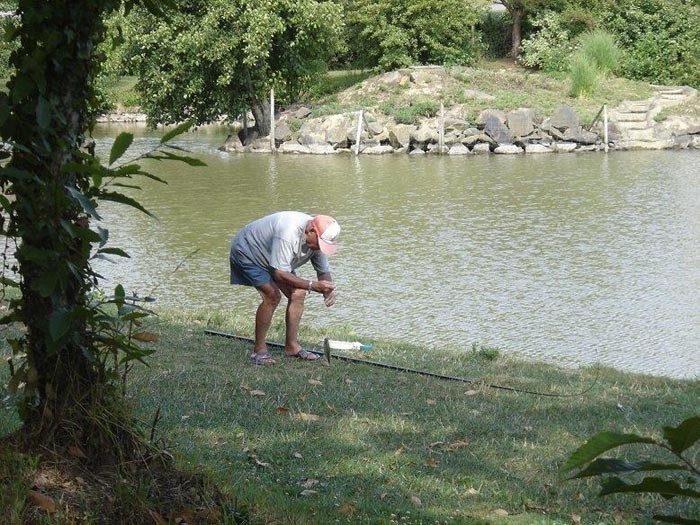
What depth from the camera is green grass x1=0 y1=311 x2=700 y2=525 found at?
5180 mm

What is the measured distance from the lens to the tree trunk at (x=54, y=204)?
3.68m

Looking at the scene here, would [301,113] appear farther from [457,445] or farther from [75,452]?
[75,452]

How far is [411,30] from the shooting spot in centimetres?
3981

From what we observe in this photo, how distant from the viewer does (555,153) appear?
33938 mm

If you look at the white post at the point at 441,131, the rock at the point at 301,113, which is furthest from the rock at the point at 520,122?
the rock at the point at 301,113

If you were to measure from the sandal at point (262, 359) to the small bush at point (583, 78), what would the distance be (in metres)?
30.3

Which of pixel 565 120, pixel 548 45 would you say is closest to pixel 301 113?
pixel 565 120

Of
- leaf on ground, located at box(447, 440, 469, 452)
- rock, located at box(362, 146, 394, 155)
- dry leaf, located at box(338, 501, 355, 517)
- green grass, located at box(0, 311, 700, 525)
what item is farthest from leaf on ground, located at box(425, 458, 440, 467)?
rock, located at box(362, 146, 394, 155)

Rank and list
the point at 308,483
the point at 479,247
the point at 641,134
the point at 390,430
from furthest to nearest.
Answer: the point at 641,134 → the point at 479,247 → the point at 390,430 → the point at 308,483

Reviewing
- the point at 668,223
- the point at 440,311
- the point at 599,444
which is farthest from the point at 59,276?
the point at 668,223

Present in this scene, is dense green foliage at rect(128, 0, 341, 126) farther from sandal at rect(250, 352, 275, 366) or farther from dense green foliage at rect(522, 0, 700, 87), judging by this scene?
sandal at rect(250, 352, 275, 366)

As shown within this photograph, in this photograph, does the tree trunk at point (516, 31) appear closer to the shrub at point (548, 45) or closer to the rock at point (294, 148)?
the shrub at point (548, 45)

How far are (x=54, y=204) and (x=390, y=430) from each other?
3.37 m

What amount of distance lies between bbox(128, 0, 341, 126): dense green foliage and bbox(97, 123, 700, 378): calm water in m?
3.55
